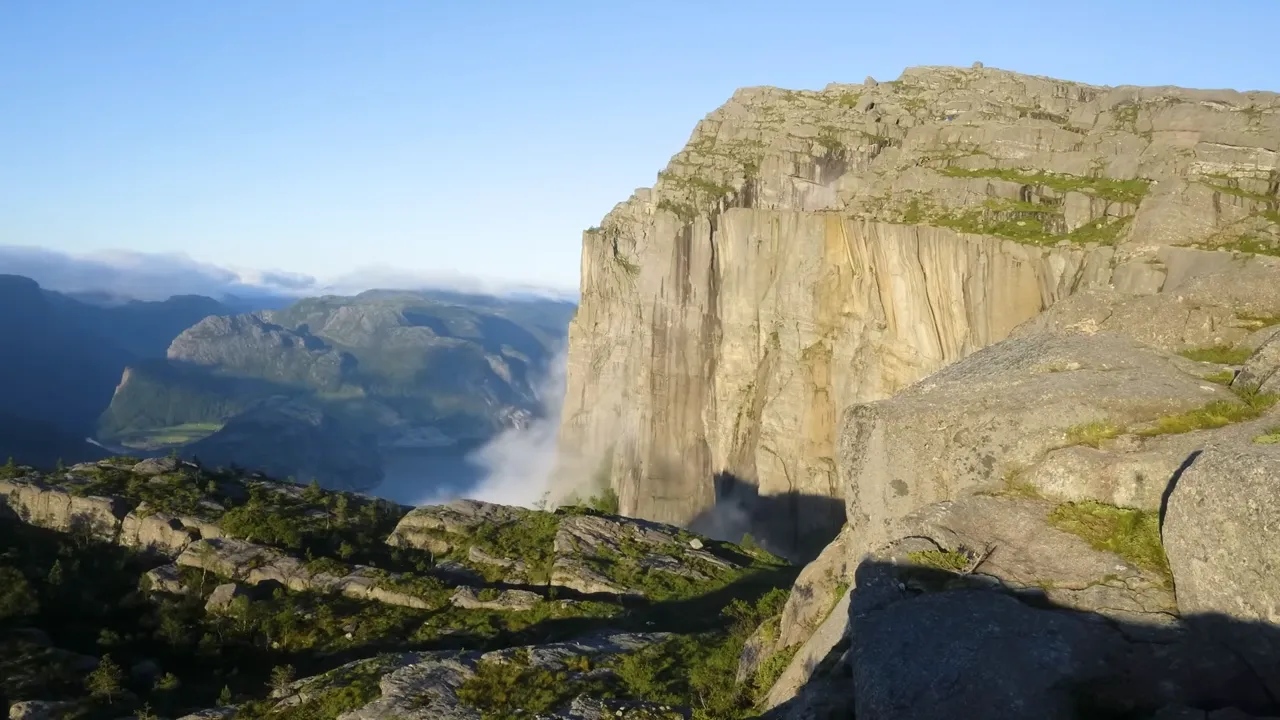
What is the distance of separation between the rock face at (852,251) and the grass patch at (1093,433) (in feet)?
22.4

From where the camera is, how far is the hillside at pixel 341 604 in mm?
30812

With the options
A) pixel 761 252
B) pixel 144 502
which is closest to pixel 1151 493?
pixel 144 502

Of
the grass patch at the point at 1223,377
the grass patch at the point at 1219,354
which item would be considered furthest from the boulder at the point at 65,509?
the grass patch at the point at 1223,377

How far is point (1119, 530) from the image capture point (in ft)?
43.9

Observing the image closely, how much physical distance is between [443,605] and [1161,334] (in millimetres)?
37142

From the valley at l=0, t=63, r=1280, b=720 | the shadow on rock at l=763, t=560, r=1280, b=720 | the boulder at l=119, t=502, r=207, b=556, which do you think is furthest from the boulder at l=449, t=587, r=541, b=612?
the shadow on rock at l=763, t=560, r=1280, b=720

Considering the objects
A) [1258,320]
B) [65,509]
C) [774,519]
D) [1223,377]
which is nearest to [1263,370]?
[1223,377]

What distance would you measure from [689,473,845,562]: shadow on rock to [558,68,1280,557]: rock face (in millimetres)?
359

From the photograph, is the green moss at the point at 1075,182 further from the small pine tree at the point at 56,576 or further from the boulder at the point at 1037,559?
the small pine tree at the point at 56,576

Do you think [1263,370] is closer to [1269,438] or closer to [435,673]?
[1269,438]

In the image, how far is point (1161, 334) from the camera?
20734mm

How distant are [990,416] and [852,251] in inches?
2291

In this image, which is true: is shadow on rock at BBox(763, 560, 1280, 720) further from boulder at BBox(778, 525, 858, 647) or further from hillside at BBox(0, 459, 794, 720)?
hillside at BBox(0, 459, 794, 720)

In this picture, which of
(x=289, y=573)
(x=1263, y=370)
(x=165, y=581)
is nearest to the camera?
(x=1263, y=370)
